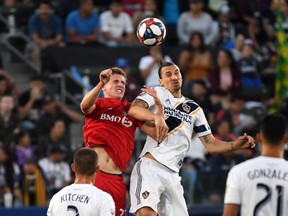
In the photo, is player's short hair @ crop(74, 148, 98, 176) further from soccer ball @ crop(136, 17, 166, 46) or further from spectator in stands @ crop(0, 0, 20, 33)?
spectator in stands @ crop(0, 0, 20, 33)

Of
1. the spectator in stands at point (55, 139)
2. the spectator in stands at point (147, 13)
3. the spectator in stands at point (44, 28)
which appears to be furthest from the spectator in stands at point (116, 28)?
the spectator in stands at point (55, 139)

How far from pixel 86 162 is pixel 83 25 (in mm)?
11001

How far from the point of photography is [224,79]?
21297 mm

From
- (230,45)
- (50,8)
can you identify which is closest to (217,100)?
(230,45)

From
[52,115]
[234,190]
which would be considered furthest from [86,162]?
[52,115]

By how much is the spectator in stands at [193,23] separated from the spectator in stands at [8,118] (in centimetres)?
438

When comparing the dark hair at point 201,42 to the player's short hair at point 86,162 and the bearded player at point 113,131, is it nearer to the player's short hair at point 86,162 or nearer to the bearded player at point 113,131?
the bearded player at point 113,131

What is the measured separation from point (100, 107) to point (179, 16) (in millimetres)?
10168

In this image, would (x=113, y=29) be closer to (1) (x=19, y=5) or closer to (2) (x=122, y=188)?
(1) (x=19, y=5)

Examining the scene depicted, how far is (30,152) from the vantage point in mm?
18578

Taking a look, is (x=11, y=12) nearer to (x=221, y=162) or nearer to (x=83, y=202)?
(x=221, y=162)

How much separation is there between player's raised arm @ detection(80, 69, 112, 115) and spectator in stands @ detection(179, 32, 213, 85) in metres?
8.56

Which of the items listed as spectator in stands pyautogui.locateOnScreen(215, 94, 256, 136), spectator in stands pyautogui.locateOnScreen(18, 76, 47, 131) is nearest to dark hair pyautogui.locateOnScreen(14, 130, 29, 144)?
spectator in stands pyautogui.locateOnScreen(18, 76, 47, 131)

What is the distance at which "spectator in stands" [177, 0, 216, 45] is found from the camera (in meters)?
22.3
